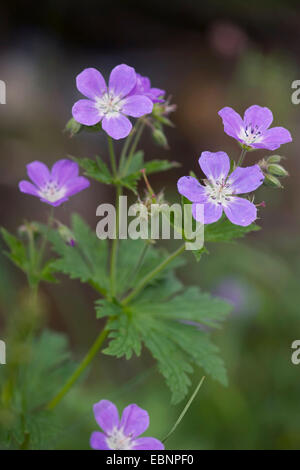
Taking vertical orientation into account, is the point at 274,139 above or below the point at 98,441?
above

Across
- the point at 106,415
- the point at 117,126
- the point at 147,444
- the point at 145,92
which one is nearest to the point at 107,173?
the point at 117,126

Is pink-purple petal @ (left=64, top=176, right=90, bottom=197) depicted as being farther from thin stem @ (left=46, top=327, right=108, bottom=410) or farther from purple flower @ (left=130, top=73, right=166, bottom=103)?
thin stem @ (left=46, top=327, right=108, bottom=410)

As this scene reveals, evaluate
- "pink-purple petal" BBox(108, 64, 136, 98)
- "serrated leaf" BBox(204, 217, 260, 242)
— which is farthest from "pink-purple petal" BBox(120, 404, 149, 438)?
"pink-purple petal" BBox(108, 64, 136, 98)

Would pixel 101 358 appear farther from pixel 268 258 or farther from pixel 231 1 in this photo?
pixel 231 1

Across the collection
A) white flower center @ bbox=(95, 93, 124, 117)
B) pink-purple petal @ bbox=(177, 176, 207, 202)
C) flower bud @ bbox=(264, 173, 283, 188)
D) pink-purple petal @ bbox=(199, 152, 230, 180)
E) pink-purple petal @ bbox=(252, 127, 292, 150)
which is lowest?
pink-purple petal @ bbox=(177, 176, 207, 202)

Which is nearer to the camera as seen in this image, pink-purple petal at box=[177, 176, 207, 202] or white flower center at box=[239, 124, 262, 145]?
pink-purple petal at box=[177, 176, 207, 202]

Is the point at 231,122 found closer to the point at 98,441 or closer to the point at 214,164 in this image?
the point at 214,164

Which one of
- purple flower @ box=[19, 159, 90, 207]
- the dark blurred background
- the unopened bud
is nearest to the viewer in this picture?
purple flower @ box=[19, 159, 90, 207]
